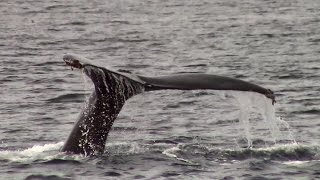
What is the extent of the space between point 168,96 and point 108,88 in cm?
920

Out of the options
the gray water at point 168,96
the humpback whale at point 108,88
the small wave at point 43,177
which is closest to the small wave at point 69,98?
the gray water at point 168,96

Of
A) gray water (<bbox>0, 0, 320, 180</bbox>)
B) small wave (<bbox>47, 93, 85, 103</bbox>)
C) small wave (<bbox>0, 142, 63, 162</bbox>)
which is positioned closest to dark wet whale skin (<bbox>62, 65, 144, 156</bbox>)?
gray water (<bbox>0, 0, 320, 180</bbox>)

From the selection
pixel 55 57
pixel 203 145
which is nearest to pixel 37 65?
pixel 55 57

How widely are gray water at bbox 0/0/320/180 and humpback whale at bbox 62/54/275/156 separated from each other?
8.3 inches

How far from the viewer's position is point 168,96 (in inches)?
866

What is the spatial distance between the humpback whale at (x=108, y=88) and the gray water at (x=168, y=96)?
0.21 metres

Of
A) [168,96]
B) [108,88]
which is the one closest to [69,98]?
[168,96]

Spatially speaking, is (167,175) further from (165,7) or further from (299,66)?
(165,7)

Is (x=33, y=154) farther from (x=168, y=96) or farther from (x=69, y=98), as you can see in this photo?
(x=168, y=96)

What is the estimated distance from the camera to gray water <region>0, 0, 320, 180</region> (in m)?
13.8

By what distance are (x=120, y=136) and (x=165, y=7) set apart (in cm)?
3839

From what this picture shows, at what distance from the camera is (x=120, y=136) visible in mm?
17094

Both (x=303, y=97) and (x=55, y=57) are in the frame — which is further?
(x=55, y=57)

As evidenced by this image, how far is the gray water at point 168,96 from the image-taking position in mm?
13773
